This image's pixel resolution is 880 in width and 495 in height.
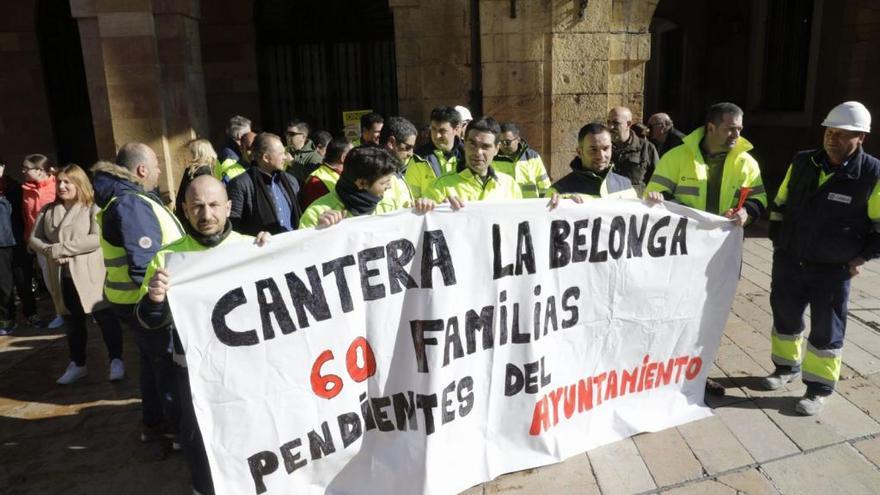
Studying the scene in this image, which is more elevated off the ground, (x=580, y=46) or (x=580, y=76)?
(x=580, y=46)

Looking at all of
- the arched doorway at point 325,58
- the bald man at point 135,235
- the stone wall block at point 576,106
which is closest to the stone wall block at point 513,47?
the stone wall block at point 576,106

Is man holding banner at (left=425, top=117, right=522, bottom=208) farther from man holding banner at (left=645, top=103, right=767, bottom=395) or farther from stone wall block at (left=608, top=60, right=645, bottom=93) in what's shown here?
stone wall block at (left=608, top=60, right=645, bottom=93)

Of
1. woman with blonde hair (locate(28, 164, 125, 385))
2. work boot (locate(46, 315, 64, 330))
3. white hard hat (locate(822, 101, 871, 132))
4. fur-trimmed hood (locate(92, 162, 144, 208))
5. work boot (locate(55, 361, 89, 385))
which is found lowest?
work boot (locate(46, 315, 64, 330))

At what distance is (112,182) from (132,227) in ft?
1.19

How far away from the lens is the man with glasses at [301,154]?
19.9 ft

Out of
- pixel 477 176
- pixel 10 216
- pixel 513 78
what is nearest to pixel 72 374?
pixel 10 216

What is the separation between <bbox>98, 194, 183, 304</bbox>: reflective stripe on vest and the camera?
11.7 feet

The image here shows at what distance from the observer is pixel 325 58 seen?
1007cm

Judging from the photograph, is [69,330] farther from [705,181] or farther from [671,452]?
[705,181]

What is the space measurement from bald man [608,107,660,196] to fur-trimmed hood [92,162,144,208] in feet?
14.1

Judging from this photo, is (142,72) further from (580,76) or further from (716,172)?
(716,172)

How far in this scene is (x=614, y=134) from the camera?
6.19m

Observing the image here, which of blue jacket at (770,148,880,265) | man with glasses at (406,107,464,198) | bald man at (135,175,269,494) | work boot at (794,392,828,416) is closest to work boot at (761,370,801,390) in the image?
work boot at (794,392,828,416)

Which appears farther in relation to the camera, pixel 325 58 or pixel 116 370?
pixel 325 58
